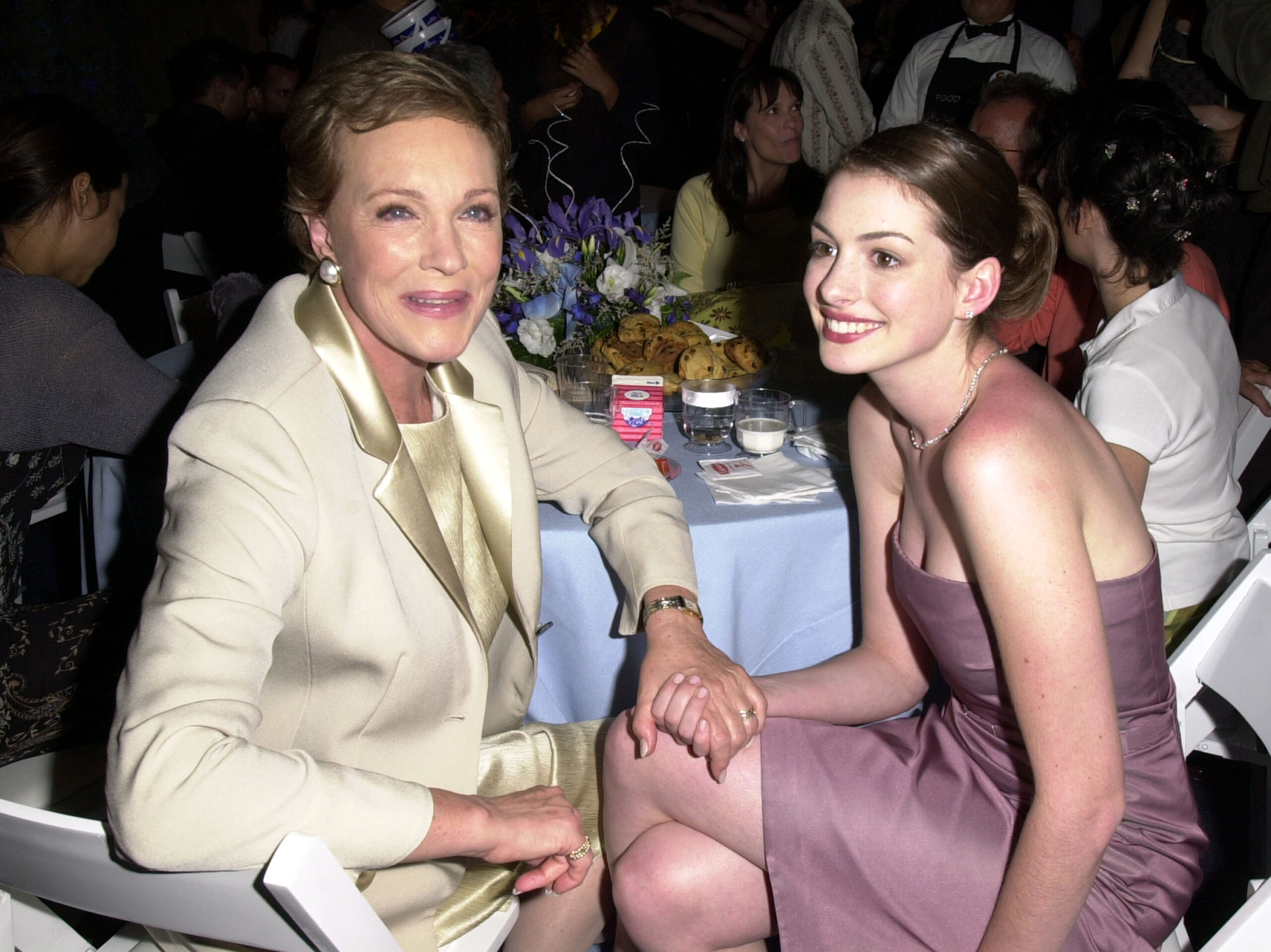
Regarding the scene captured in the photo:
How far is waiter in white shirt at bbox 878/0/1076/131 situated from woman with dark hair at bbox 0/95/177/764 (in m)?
3.54

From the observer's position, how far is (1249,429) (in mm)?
2568

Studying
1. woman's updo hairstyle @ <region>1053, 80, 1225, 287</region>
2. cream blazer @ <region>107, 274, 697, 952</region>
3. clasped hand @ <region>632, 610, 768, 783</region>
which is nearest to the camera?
cream blazer @ <region>107, 274, 697, 952</region>

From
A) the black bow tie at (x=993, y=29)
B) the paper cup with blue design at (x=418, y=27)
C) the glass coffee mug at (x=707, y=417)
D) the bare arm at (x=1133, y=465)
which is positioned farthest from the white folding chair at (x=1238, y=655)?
the black bow tie at (x=993, y=29)

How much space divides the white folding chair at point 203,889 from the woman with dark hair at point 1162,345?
1630 millimetres

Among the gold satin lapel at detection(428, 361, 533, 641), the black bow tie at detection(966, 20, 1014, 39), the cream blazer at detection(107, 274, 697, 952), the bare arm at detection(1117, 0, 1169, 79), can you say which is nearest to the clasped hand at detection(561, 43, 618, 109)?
the black bow tie at detection(966, 20, 1014, 39)

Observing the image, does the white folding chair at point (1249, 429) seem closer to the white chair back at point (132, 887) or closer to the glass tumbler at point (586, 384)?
the glass tumbler at point (586, 384)

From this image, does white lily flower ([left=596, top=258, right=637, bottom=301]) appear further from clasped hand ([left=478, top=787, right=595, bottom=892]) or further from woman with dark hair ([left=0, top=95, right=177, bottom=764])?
clasped hand ([left=478, top=787, right=595, bottom=892])

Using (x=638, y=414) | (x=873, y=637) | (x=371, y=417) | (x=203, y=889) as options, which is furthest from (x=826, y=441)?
(x=203, y=889)

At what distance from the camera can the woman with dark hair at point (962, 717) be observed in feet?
4.12

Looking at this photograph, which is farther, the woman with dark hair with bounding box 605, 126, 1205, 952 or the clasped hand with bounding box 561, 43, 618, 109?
the clasped hand with bounding box 561, 43, 618, 109

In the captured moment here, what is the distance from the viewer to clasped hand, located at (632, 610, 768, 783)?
145 centimetres

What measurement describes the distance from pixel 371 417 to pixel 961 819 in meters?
1.06

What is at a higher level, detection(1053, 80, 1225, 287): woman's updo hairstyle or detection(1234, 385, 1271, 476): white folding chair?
detection(1053, 80, 1225, 287): woman's updo hairstyle

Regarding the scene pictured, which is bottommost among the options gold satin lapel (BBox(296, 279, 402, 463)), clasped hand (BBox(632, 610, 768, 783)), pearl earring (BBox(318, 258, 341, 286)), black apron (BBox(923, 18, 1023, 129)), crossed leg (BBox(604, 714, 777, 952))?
crossed leg (BBox(604, 714, 777, 952))
